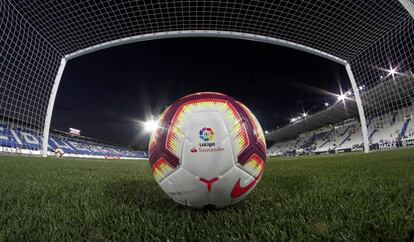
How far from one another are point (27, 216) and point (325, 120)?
164 feet

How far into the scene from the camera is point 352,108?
123ft

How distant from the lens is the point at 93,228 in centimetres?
152

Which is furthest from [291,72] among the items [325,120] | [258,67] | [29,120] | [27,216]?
[27,216]

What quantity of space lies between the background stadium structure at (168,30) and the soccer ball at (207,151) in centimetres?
1227

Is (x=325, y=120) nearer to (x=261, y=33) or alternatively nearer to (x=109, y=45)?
(x=261, y=33)

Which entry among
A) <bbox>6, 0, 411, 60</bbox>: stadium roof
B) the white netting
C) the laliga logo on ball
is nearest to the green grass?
the laliga logo on ball

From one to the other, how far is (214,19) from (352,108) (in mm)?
31714

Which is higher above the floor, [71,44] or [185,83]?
[185,83]

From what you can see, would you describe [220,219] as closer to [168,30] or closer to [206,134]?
[206,134]

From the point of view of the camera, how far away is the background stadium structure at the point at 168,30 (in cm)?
1293

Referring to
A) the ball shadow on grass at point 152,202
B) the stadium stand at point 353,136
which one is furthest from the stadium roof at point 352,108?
the ball shadow on grass at point 152,202

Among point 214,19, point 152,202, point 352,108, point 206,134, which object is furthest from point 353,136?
point 206,134

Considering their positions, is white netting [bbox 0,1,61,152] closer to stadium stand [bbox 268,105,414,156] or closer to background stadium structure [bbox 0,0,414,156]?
background stadium structure [bbox 0,0,414,156]

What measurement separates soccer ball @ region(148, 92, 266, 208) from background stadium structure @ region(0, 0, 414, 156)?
12.3 meters
